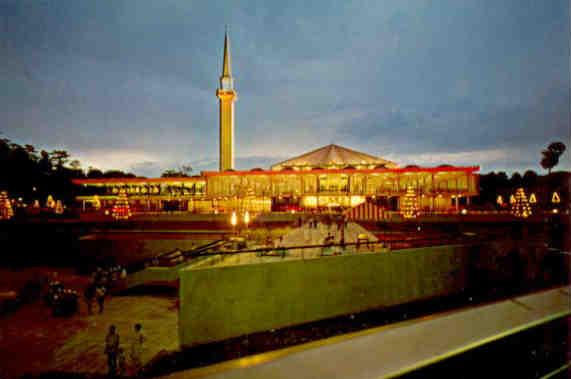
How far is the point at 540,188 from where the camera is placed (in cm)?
5247

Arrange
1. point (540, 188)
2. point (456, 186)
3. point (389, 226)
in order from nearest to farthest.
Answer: point (389, 226)
point (456, 186)
point (540, 188)

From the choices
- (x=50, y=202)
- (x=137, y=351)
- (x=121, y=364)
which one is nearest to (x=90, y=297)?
(x=137, y=351)

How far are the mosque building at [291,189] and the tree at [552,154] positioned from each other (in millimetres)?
30068

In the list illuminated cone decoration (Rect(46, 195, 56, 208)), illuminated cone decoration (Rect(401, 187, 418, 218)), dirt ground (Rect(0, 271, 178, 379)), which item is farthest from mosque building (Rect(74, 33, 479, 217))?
dirt ground (Rect(0, 271, 178, 379))

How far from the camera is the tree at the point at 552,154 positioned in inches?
2603

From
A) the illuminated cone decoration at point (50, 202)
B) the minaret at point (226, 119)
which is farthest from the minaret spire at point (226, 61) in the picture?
the illuminated cone decoration at point (50, 202)

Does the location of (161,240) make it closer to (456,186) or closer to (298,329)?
(298,329)

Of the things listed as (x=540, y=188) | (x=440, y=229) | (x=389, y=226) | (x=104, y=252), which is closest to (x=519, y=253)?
(x=440, y=229)

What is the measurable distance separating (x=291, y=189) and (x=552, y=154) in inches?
2128

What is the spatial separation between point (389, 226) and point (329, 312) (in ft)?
46.4

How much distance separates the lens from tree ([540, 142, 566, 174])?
217 ft

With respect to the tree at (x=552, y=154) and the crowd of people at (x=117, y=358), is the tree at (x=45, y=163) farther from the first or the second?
the tree at (x=552, y=154)

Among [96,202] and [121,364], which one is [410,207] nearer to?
[121,364]

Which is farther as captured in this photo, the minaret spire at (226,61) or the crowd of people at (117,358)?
the minaret spire at (226,61)
